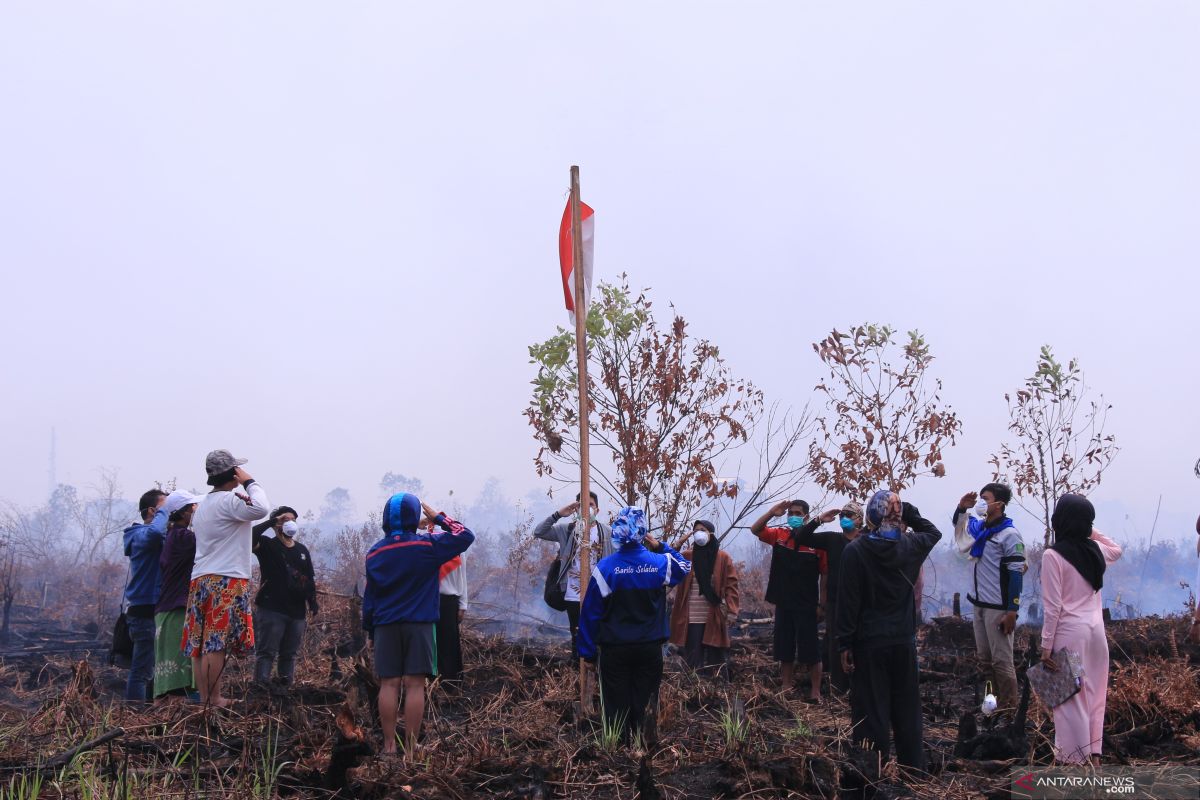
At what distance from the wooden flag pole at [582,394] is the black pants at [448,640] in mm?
2216

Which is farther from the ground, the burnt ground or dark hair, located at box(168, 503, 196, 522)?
dark hair, located at box(168, 503, 196, 522)

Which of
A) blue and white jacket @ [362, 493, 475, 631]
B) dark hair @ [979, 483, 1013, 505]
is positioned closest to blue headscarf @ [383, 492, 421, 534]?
blue and white jacket @ [362, 493, 475, 631]

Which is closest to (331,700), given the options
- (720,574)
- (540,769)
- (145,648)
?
(145,648)

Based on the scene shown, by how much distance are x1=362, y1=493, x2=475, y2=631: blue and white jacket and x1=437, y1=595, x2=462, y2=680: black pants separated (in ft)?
8.76

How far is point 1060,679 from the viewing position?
586cm

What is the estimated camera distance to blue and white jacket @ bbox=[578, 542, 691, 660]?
20.9ft

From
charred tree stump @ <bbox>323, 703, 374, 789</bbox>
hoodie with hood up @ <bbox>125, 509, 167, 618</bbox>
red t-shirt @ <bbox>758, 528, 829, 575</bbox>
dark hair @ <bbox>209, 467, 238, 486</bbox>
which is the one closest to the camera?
charred tree stump @ <bbox>323, 703, 374, 789</bbox>

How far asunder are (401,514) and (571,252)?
273cm

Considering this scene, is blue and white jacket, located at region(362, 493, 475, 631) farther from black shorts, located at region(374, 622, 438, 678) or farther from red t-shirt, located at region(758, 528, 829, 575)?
red t-shirt, located at region(758, 528, 829, 575)

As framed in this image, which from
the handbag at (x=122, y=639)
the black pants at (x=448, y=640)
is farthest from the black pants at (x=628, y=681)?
the handbag at (x=122, y=639)

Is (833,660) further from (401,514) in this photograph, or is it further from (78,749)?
(78,749)

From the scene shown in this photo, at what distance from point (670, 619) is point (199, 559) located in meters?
5.57

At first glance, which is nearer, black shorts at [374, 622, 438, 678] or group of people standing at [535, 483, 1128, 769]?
group of people standing at [535, 483, 1128, 769]

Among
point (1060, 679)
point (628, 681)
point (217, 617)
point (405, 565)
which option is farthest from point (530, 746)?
point (1060, 679)
